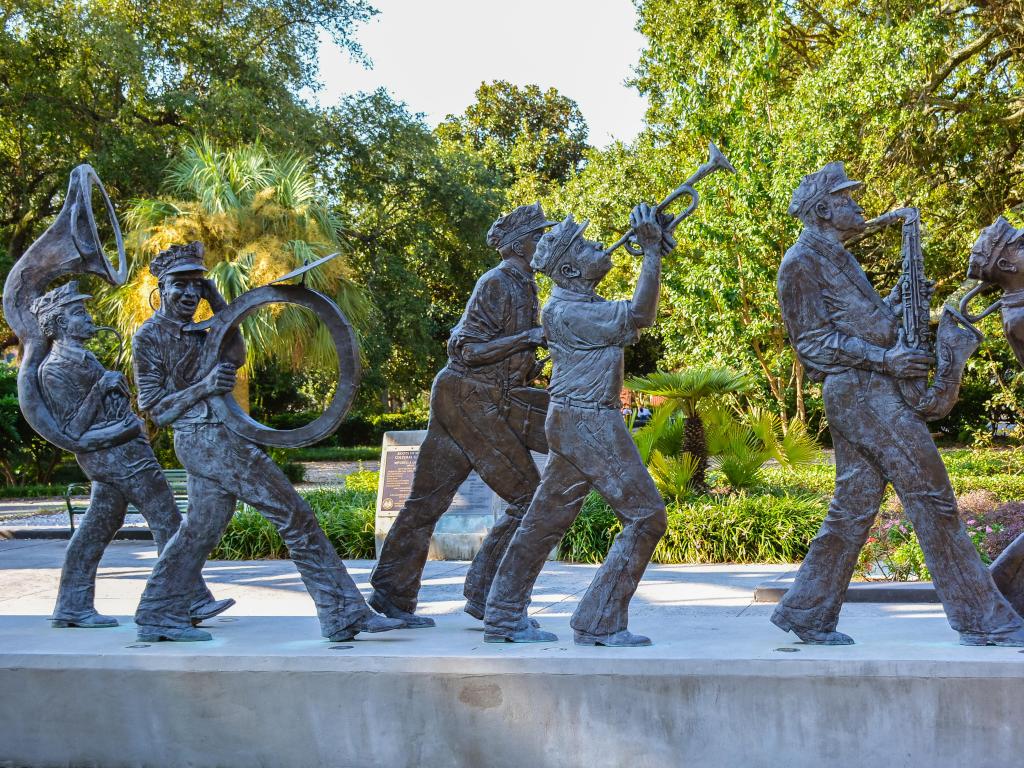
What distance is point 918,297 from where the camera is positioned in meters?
4.99

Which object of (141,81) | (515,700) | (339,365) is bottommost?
(515,700)

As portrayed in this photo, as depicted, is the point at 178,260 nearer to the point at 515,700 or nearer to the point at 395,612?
the point at 395,612

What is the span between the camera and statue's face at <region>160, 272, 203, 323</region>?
5938 millimetres

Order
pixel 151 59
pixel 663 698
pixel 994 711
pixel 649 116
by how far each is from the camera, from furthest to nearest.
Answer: pixel 649 116 < pixel 151 59 < pixel 663 698 < pixel 994 711

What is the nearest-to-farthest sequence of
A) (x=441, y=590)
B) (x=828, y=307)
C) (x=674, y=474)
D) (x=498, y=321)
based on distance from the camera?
(x=828, y=307) → (x=498, y=321) → (x=441, y=590) → (x=674, y=474)

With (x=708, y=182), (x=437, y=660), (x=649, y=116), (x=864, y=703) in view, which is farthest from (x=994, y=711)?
(x=649, y=116)

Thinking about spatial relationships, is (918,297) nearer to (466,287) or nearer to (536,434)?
(536,434)

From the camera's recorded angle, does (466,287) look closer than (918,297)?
No

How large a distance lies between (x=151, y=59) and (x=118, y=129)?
154 cm

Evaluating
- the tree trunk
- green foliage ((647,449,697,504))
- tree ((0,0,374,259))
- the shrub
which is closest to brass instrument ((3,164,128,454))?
the shrub

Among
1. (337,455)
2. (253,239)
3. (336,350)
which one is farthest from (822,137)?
(337,455)

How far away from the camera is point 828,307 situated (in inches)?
202

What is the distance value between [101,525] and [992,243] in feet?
16.6

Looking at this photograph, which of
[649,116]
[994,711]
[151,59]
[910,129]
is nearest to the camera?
[994,711]
